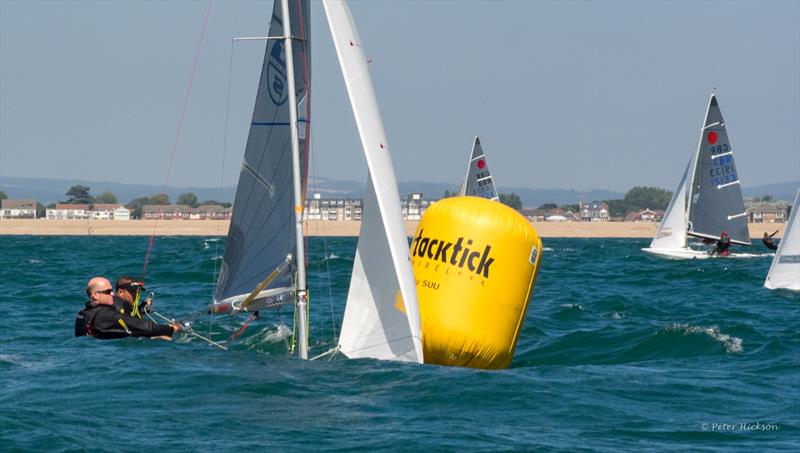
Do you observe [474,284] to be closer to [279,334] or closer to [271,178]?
[271,178]

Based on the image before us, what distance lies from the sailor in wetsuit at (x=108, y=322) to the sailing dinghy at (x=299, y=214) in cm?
110

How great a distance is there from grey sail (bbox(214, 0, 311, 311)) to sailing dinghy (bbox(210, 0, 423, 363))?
0.01 m

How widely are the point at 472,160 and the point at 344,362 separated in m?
38.4

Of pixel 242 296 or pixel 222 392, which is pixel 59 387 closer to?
pixel 222 392

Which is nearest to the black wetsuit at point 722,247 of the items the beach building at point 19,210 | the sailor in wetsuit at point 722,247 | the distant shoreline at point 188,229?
the sailor in wetsuit at point 722,247

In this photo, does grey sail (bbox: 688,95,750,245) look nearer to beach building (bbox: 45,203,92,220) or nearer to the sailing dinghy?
the sailing dinghy

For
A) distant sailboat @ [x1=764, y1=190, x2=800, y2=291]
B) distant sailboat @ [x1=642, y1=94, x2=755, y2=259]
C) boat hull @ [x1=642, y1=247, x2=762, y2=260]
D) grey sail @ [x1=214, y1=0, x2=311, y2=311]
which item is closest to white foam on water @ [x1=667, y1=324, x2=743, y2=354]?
grey sail @ [x1=214, y1=0, x2=311, y2=311]

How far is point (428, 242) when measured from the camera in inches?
526

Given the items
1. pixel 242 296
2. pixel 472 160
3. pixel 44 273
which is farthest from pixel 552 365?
pixel 472 160

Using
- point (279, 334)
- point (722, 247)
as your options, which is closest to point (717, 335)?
point (279, 334)

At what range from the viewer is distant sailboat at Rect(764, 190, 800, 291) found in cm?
2638

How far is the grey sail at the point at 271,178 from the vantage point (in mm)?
12945

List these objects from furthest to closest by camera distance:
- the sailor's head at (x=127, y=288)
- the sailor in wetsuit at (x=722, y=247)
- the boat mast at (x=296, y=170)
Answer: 1. the sailor in wetsuit at (x=722, y=247)
2. the sailor's head at (x=127, y=288)
3. the boat mast at (x=296, y=170)

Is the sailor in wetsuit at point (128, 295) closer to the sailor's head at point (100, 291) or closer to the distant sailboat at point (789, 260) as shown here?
the sailor's head at point (100, 291)
